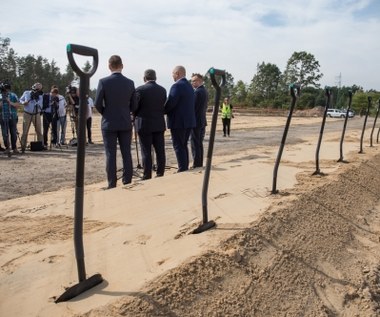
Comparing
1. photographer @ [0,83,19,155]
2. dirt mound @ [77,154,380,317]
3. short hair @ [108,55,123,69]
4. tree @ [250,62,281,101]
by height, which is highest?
tree @ [250,62,281,101]

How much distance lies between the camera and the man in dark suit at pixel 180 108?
704 cm

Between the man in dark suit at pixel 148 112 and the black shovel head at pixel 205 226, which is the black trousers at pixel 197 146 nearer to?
the man in dark suit at pixel 148 112

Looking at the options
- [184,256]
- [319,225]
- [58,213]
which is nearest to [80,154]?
[184,256]

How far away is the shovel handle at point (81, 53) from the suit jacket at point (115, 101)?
337 centimetres

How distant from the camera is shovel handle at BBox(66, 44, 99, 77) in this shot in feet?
7.82

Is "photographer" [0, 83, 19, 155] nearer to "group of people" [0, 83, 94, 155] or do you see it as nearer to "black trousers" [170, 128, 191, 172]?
"group of people" [0, 83, 94, 155]

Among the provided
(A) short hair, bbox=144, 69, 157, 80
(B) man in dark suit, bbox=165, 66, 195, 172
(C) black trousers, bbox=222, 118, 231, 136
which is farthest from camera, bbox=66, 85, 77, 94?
(C) black trousers, bbox=222, 118, 231, 136

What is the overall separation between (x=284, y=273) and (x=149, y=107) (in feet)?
13.2

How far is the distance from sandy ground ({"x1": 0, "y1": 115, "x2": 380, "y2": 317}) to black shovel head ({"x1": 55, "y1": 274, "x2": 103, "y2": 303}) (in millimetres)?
38

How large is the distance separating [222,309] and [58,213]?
2612 millimetres

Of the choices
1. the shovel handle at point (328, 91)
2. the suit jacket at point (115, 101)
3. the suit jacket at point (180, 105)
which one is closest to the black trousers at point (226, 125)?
the shovel handle at point (328, 91)

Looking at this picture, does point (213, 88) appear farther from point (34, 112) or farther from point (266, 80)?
point (266, 80)

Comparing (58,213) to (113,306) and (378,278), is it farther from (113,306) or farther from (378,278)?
(378,278)

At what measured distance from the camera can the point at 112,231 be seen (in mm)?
3801
